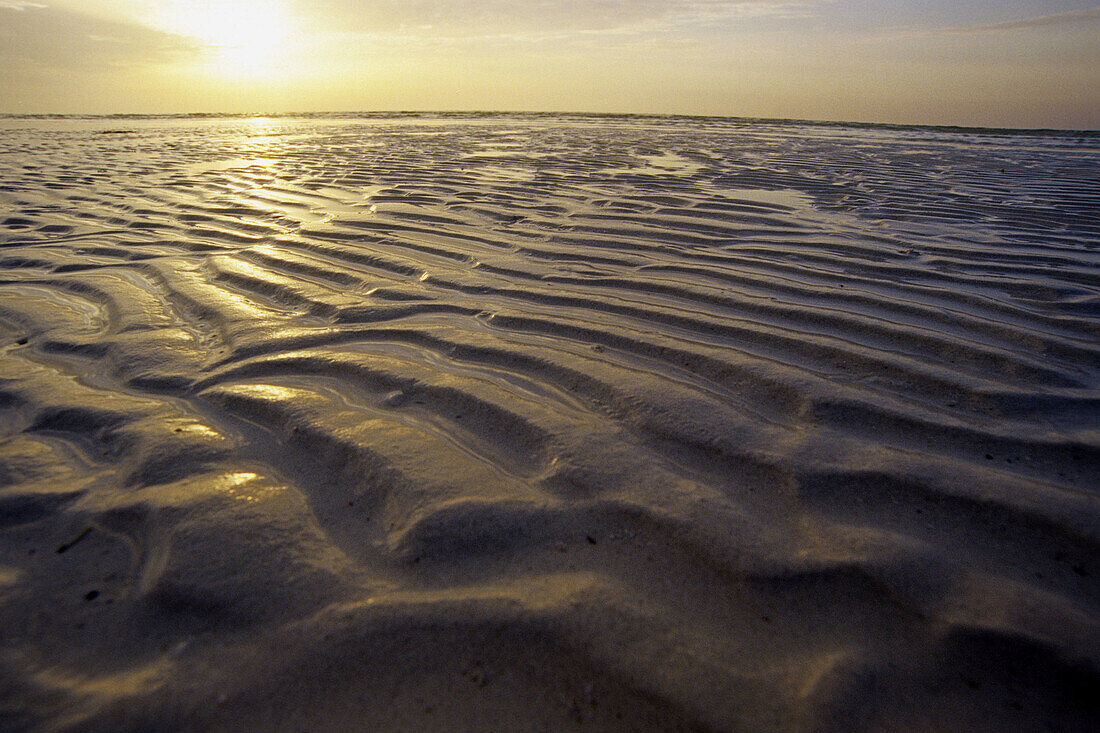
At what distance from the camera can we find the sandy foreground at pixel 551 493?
34.3 inches

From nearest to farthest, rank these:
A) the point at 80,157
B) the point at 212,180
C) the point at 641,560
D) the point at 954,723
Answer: the point at 954,723, the point at 641,560, the point at 212,180, the point at 80,157

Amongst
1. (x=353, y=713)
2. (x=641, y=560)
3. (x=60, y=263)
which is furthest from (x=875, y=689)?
(x=60, y=263)

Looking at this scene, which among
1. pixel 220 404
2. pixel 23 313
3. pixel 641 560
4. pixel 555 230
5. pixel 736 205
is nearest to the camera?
pixel 641 560

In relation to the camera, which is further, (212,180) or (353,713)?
(212,180)

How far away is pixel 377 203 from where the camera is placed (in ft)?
14.5

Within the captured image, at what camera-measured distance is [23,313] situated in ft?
7.47

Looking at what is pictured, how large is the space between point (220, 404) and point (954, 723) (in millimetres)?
1679

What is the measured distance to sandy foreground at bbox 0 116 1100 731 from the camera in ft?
2.86

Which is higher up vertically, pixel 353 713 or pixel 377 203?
pixel 377 203

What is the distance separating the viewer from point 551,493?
1240mm

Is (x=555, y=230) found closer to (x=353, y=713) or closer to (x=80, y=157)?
(x=353, y=713)

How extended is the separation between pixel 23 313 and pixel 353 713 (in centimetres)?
234

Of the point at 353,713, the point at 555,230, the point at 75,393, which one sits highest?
the point at 555,230

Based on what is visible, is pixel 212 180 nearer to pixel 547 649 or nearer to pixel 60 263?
pixel 60 263
